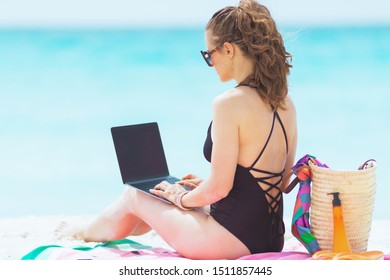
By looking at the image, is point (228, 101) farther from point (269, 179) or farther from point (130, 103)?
point (130, 103)

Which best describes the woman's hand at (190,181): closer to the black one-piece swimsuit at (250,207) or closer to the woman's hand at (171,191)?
the woman's hand at (171,191)

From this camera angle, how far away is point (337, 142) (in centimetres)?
744

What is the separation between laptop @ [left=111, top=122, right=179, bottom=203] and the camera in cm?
341

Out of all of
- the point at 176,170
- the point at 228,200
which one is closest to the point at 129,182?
the point at 228,200

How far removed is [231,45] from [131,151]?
74 centimetres

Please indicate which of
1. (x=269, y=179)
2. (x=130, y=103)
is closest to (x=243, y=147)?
(x=269, y=179)

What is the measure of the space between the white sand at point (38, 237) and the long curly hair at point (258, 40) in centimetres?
120

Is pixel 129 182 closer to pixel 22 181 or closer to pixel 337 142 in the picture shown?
pixel 22 181

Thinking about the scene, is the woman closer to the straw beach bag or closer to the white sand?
the straw beach bag

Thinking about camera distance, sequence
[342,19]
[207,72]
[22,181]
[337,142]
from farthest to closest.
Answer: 1. [342,19]
2. [207,72]
3. [337,142]
4. [22,181]

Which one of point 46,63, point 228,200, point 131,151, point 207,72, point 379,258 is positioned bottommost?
point 379,258

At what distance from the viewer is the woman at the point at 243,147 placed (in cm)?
297

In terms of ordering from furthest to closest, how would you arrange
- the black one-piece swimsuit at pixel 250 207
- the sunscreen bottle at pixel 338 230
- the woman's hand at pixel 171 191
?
the woman's hand at pixel 171 191 < the black one-piece swimsuit at pixel 250 207 < the sunscreen bottle at pixel 338 230

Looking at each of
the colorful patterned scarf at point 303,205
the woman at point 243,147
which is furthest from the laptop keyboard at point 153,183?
the colorful patterned scarf at point 303,205
